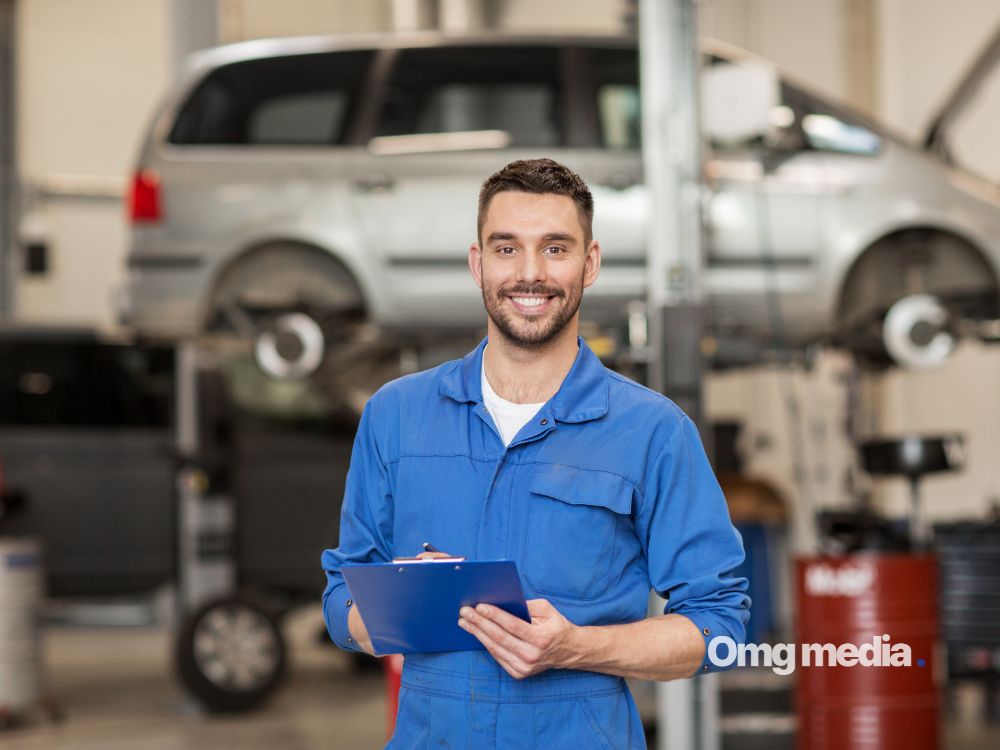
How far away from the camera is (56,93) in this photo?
39.3ft

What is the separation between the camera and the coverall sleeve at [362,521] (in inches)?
59.5

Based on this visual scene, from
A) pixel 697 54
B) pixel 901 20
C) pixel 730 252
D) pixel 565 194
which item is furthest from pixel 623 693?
pixel 901 20

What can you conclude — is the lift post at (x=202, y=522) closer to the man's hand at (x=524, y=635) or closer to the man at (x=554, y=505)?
the man at (x=554, y=505)

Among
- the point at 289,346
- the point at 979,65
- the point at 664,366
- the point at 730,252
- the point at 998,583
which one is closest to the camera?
the point at 664,366

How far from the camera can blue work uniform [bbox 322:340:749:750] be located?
1438 mm

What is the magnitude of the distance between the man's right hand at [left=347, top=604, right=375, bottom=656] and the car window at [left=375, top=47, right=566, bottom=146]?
371 cm

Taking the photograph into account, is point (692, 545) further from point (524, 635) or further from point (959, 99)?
point (959, 99)

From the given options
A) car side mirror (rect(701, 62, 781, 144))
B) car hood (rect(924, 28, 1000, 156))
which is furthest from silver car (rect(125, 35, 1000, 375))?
car side mirror (rect(701, 62, 781, 144))

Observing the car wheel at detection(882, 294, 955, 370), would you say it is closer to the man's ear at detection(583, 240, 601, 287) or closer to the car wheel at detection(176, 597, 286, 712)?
the car wheel at detection(176, 597, 286, 712)

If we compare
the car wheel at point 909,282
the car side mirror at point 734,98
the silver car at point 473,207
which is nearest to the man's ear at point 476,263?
the car side mirror at point 734,98

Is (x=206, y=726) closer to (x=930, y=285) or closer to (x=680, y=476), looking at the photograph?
(x=930, y=285)

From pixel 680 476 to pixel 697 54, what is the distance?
252 cm

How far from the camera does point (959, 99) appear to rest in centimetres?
550

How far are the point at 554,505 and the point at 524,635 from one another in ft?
0.57
